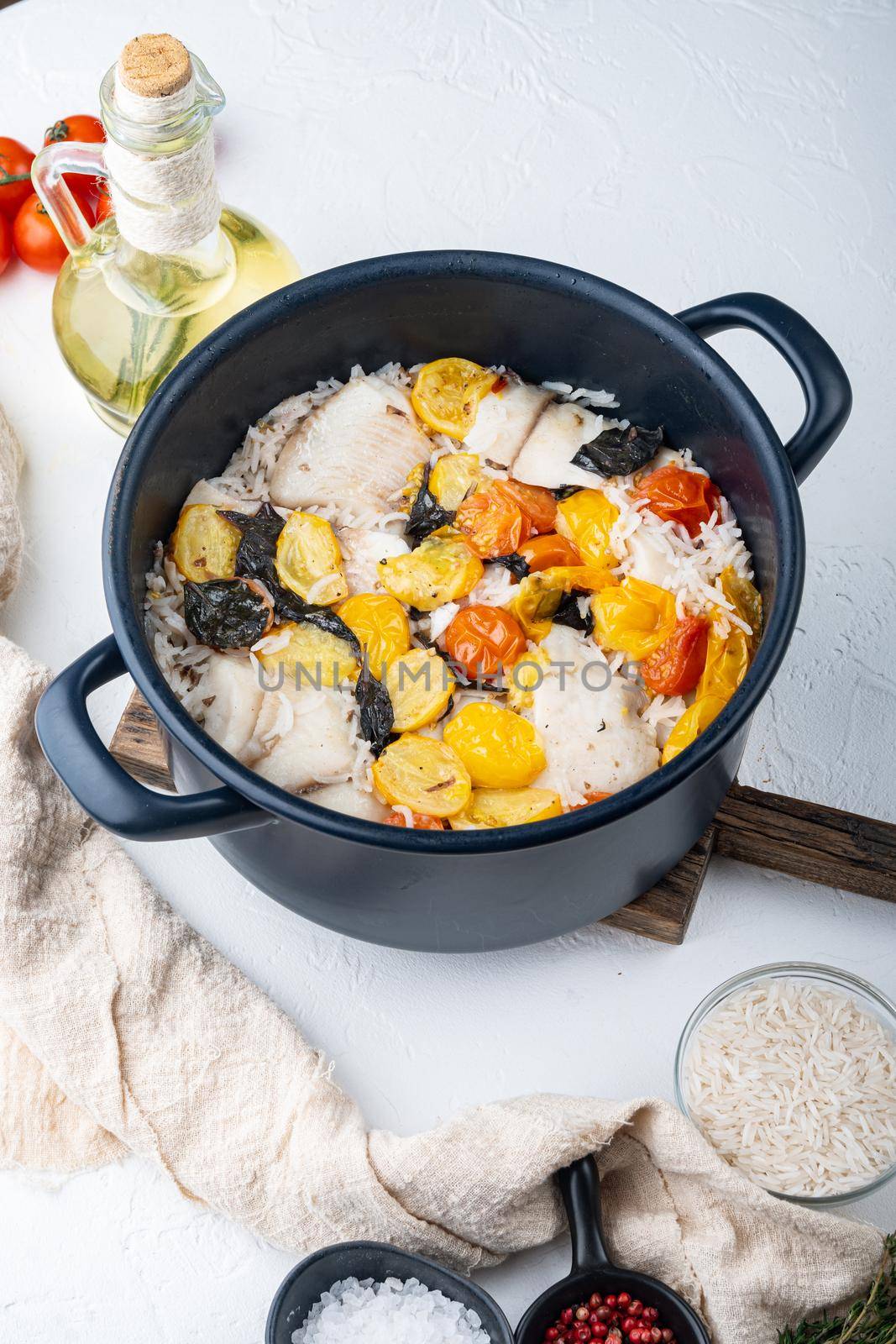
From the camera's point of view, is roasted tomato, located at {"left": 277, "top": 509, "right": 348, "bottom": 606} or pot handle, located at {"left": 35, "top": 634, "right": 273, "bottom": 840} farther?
roasted tomato, located at {"left": 277, "top": 509, "right": 348, "bottom": 606}

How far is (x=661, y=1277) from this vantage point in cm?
215

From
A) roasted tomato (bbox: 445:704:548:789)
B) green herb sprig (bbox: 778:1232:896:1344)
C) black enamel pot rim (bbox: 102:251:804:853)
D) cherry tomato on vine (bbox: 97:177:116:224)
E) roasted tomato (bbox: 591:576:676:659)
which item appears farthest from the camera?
cherry tomato on vine (bbox: 97:177:116:224)

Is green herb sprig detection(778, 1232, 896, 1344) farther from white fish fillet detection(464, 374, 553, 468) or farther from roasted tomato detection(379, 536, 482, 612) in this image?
white fish fillet detection(464, 374, 553, 468)

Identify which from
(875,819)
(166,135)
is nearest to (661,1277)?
(875,819)

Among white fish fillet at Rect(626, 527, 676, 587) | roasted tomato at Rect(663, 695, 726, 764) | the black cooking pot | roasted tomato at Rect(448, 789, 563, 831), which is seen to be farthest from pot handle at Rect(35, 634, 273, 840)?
white fish fillet at Rect(626, 527, 676, 587)

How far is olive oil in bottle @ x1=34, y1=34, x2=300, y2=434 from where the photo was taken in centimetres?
219

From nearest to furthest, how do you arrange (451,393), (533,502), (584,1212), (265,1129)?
(584,1212) → (265,1129) → (533,502) → (451,393)

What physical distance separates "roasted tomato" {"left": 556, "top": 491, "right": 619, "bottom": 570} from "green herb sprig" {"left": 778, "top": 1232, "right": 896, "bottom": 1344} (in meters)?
1.12

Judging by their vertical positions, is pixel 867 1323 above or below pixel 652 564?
below

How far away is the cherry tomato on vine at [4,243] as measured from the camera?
9.55 ft

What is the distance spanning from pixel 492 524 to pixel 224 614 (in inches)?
18.0

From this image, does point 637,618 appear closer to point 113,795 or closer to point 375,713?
point 375,713

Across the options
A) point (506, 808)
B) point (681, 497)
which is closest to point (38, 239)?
point (681, 497)

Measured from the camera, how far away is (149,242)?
240cm
